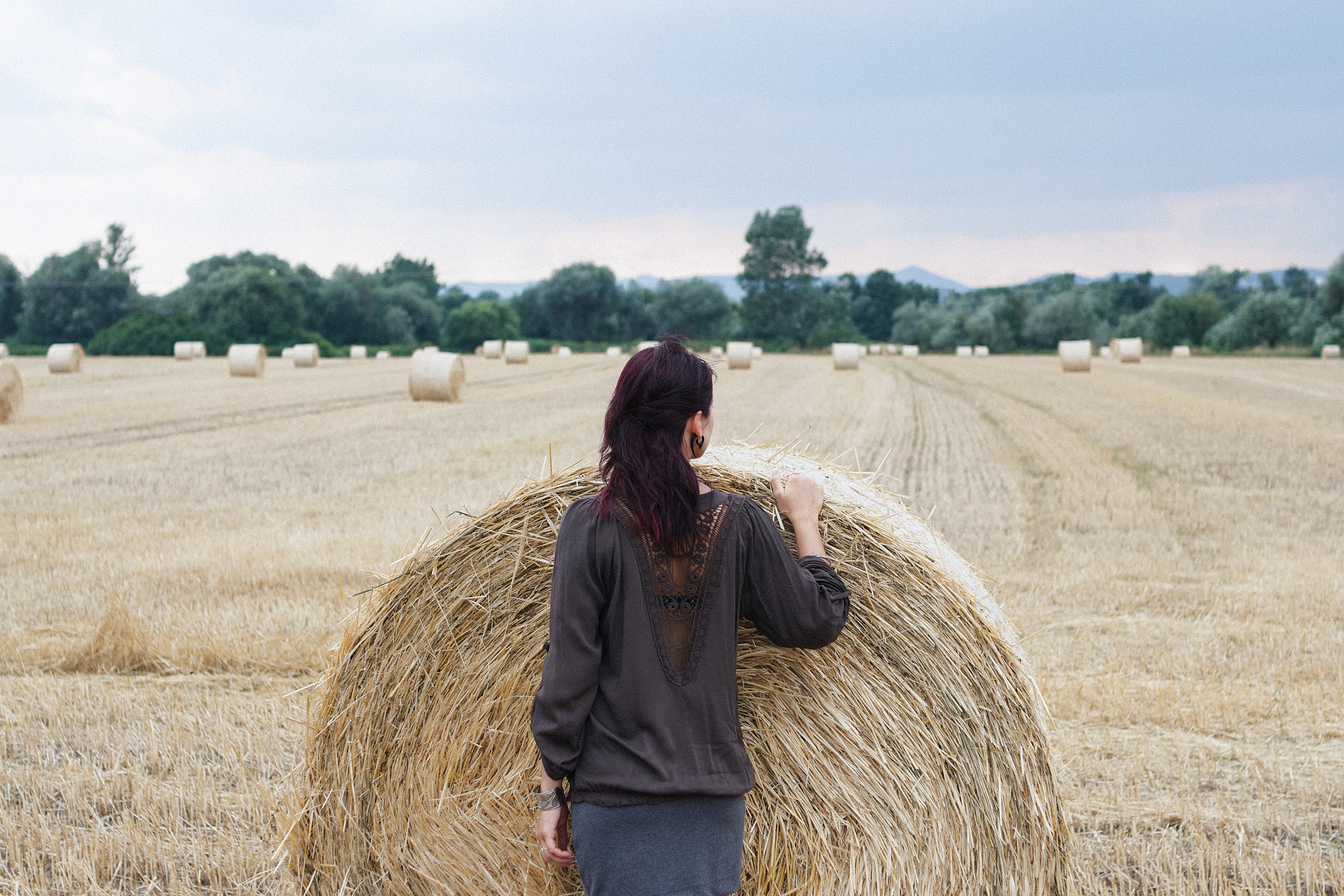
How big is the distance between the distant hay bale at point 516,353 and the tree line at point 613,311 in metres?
17.2

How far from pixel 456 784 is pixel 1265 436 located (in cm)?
1586

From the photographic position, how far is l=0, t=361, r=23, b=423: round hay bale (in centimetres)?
1755

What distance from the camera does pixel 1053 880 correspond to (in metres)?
3.04

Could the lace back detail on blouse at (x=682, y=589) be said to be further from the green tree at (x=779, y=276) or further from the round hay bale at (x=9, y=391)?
the green tree at (x=779, y=276)

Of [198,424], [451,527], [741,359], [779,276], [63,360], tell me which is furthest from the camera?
[779,276]

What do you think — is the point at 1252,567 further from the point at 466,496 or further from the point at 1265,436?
the point at 1265,436

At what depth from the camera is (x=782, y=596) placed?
245 centimetres

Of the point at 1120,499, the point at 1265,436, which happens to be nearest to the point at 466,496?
the point at 1120,499

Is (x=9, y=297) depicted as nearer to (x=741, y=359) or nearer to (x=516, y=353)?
(x=516, y=353)

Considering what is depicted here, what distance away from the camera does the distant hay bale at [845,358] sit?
121ft

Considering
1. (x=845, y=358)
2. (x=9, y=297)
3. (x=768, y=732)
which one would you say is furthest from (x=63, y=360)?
(x=9, y=297)

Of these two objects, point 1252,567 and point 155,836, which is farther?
point 1252,567

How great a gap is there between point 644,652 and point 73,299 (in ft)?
230

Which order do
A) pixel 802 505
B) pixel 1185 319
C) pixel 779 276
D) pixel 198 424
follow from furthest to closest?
pixel 779 276, pixel 1185 319, pixel 198 424, pixel 802 505
